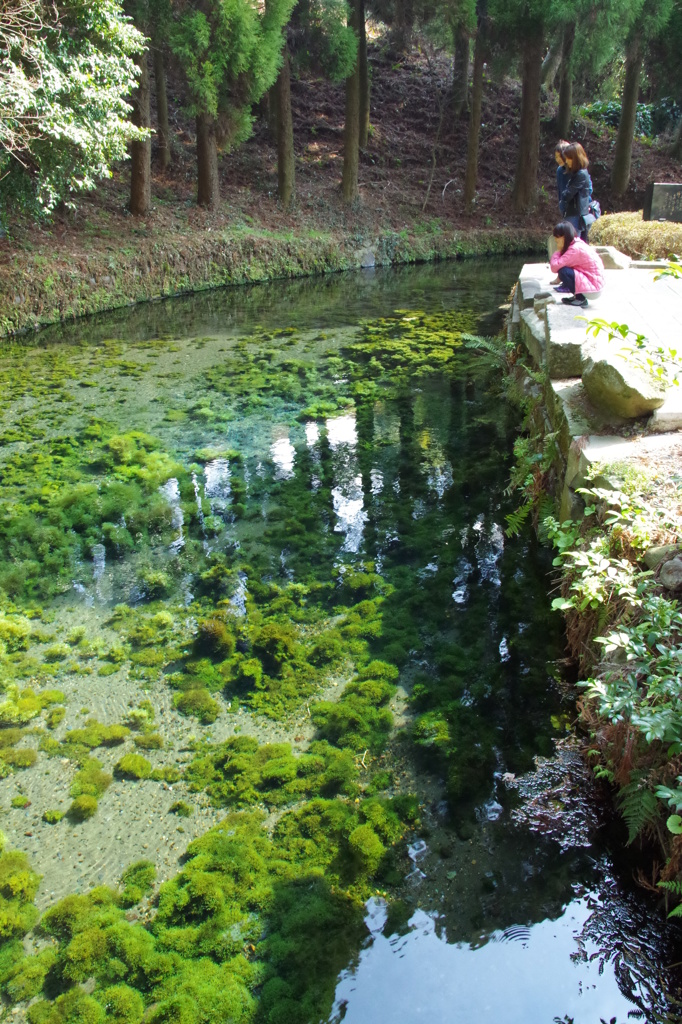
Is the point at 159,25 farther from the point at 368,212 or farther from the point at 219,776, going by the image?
the point at 219,776

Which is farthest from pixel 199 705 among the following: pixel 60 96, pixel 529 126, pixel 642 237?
pixel 529 126

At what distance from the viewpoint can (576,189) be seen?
8.62 m

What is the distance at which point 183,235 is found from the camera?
16.5m

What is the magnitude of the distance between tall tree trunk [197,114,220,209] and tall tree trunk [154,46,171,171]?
1.95 m

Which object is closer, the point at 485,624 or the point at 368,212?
the point at 485,624

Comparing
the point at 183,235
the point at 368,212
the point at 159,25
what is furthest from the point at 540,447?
the point at 368,212

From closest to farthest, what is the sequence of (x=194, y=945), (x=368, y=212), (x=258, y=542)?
(x=194, y=945) → (x=258, y=542) → (x=368, y=212)

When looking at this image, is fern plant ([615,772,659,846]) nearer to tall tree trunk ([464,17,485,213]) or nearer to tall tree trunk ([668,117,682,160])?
tall tree trunk ([464,17,485,213])

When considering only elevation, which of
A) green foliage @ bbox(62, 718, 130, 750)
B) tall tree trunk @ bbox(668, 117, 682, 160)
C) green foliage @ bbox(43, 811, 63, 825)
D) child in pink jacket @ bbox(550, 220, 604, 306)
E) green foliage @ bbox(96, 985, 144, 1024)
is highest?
tall tree trunk @ bbox(668, 117, 682, 160)

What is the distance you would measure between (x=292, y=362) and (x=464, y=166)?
1666 cm

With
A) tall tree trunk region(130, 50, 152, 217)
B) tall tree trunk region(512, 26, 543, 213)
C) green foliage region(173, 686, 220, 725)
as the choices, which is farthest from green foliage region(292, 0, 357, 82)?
green foliage region(173, 686, 220, 725)

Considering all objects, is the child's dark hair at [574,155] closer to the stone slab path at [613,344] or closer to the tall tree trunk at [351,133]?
the stone slab path at [613,344]

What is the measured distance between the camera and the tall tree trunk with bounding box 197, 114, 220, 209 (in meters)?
17.5

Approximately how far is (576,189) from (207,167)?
1172 centimetres
